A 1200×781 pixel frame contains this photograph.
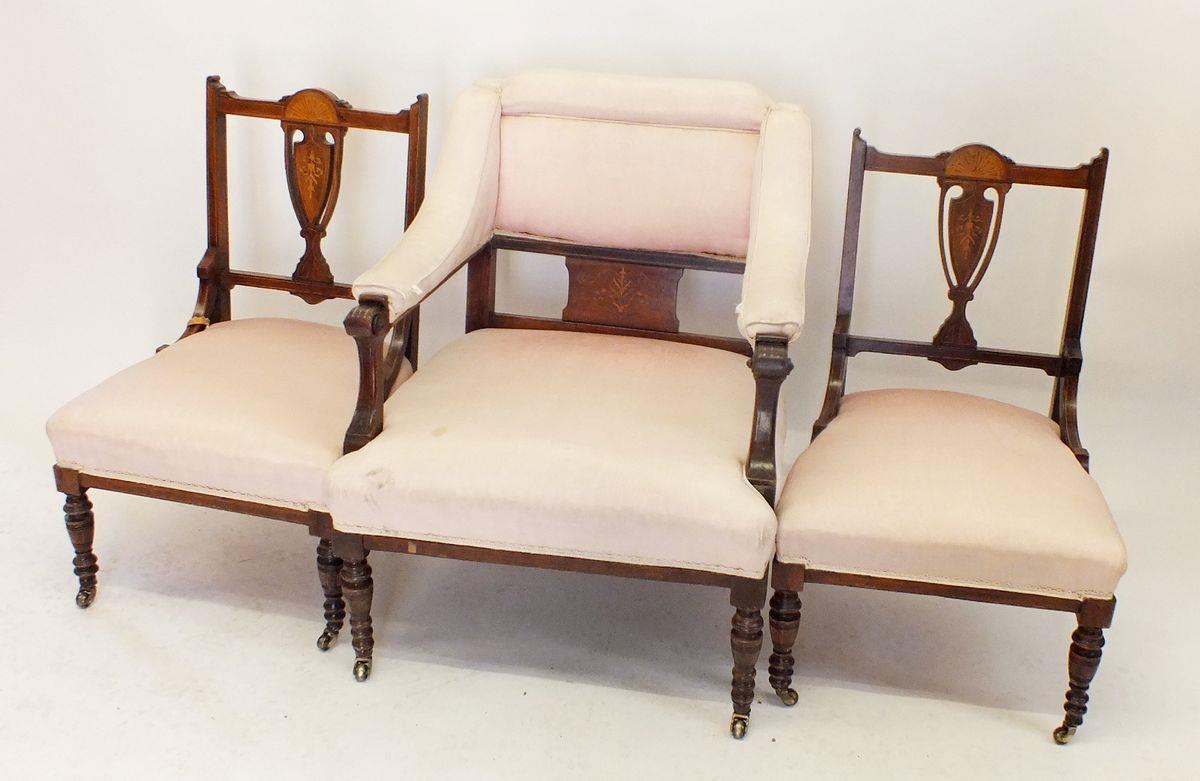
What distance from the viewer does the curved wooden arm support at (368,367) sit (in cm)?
235

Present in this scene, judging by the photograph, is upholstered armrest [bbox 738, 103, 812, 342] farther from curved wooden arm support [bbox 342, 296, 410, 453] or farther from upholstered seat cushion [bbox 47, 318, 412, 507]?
A: upholstered seat cushion [bbox 47, 318, 412, 507]

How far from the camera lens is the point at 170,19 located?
337cm

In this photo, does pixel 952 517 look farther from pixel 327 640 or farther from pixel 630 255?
pixel 327 640

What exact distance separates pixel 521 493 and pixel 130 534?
1223mm

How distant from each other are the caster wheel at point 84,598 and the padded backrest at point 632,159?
120 centimetres

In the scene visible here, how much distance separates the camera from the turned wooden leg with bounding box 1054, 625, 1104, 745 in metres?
2.33

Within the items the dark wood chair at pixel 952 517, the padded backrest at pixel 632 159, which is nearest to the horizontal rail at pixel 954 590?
the dark wood chair at pixel 952 517

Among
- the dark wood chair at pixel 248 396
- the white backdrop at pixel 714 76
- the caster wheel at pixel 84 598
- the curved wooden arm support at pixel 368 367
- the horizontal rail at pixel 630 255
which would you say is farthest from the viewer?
the white backdrop at pixel 714 76

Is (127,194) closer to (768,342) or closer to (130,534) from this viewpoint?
(130,534)

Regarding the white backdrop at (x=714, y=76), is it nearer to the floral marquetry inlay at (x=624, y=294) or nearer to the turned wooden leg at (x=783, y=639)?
the floral marquetry inlay at (x=624, y=294)

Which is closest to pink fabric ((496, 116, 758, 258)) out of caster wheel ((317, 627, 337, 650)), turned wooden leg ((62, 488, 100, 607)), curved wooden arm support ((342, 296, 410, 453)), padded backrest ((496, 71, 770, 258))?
padded backrest ((496, 71, 770, 258))

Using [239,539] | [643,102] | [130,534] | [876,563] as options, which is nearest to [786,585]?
[876,563]

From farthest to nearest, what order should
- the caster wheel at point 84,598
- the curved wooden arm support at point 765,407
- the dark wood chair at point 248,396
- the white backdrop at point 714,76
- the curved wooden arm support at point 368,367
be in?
the white backdrop at point 714,76, the caster wheel at point 84,598, the dark wood chair at point 248,396, the curved wooden arm support at point 368,367, the curved wooden arm support at point 765,407

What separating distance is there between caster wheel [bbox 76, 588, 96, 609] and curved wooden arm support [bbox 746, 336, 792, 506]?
1.42 m
